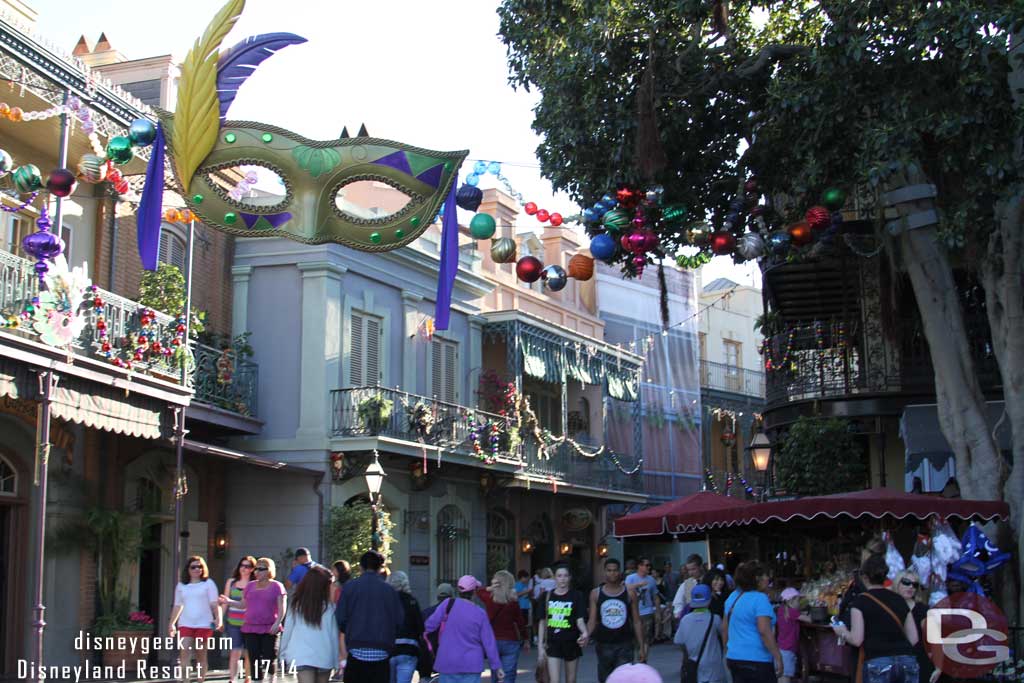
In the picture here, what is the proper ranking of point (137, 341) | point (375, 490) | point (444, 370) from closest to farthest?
point (137, 341) < point (375, 490) < point (444, 370)

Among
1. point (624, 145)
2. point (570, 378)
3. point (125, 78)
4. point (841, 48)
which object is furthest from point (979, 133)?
point (570, 378)

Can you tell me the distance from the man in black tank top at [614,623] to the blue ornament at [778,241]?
403cm

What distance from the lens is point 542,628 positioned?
1259cm

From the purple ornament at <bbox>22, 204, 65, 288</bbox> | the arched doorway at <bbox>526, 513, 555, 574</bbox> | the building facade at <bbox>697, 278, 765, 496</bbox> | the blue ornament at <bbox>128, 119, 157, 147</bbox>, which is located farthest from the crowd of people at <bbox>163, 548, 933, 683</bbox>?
the building facade at <bbox>697, 278, 765, 496</bbox>

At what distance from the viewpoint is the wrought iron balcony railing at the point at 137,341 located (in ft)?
49.7

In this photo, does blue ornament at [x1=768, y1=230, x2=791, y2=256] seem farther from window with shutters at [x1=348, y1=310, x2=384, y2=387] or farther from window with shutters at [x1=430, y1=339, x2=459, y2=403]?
window with shutters at [x1=430, y1=339, x2=459, y2=403]

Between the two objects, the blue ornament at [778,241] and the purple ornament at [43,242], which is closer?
the blue ornament at [778,241]

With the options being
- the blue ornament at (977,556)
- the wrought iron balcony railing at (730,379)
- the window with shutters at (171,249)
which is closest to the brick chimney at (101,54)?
the window with shutters at (171,249)

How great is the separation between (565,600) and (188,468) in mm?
11346

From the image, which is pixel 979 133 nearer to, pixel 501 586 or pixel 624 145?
pixel 624 145

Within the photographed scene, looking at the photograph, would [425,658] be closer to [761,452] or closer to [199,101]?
[199,101]

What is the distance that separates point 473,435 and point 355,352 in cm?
331

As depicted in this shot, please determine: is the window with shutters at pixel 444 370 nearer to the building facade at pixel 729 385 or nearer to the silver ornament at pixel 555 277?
the building facade at pixel 729 385

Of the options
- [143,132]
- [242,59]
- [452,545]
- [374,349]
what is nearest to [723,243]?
[242,59]
